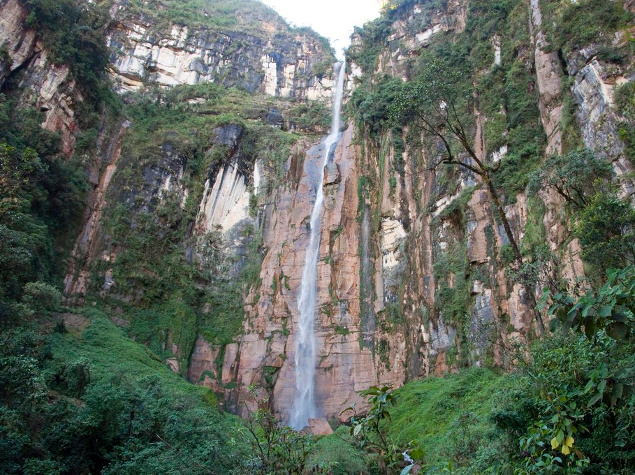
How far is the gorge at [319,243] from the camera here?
964cm

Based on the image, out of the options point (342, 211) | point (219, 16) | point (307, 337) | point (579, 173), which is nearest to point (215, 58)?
point (219, 16)

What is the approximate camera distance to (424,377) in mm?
19797

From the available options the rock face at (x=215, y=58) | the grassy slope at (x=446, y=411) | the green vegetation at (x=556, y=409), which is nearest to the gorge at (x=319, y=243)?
the green vegetation at (x=556, y=409)

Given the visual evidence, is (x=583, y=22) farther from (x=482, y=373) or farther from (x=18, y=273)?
(x=18, y=273)

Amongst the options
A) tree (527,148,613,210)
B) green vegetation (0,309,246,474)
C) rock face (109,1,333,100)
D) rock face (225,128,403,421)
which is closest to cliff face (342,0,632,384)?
tree (527,148,613,210)

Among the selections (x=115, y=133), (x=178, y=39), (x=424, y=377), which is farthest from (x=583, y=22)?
(x=178, y=39)

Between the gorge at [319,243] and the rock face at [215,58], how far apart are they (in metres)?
0.36

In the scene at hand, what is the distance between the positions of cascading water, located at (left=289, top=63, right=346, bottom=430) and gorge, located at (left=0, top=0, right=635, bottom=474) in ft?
0.38

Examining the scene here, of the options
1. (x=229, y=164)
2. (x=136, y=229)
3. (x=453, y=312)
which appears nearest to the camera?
(x=453, y=312)

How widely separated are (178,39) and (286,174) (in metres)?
19.4

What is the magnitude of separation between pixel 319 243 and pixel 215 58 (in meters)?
23.9

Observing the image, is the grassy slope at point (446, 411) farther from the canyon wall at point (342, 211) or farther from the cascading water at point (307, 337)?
the cascading water at point (307, 337)

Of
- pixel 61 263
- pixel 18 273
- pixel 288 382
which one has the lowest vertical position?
pixel 288 382

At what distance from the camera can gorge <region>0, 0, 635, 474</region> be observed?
964 centimetres
